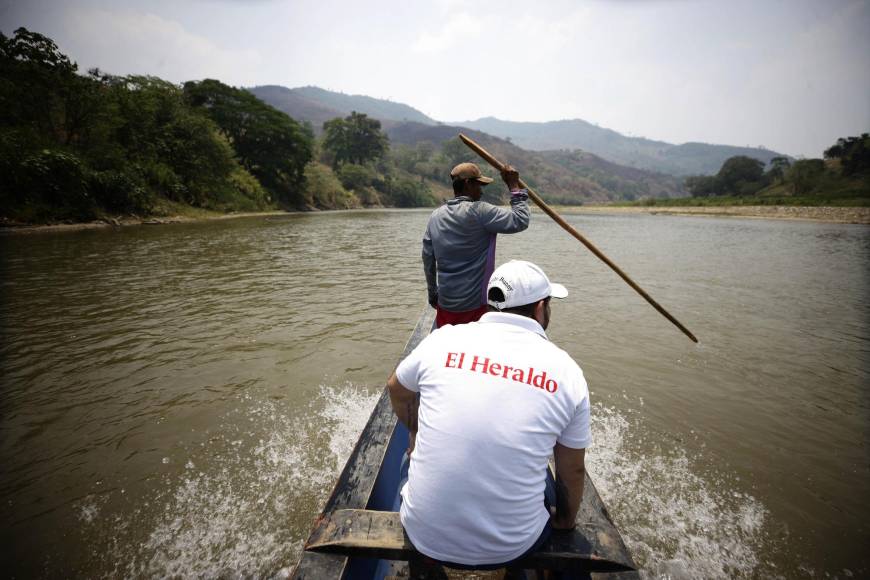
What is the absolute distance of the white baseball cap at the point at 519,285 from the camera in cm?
170

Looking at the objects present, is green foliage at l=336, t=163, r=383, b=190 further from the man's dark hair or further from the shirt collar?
the shirt collar

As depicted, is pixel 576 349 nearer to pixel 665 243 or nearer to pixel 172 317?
pixel 172 317

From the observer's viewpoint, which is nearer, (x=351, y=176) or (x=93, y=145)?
(x=93, y=145)

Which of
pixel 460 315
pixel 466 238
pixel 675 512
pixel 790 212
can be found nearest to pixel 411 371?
pixel 466 238

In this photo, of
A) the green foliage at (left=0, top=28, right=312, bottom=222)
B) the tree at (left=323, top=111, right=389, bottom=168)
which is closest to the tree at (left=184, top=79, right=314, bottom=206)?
the green foliage at (left=0, top=28, right=312, bottom=222)

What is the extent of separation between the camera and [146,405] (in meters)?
4.08

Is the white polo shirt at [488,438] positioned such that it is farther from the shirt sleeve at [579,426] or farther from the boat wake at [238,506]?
the boat wake at [238,506]

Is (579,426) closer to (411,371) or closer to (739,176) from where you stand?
(411,371)

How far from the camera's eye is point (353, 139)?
78250mm

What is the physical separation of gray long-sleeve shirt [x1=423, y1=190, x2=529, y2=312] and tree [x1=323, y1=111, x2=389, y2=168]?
80.3 meters

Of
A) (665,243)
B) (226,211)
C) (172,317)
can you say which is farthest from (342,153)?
(172,317)

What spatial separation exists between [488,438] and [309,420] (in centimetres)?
321

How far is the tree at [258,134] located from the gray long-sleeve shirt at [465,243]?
46.7 meters

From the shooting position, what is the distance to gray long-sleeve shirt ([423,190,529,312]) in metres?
3.07
